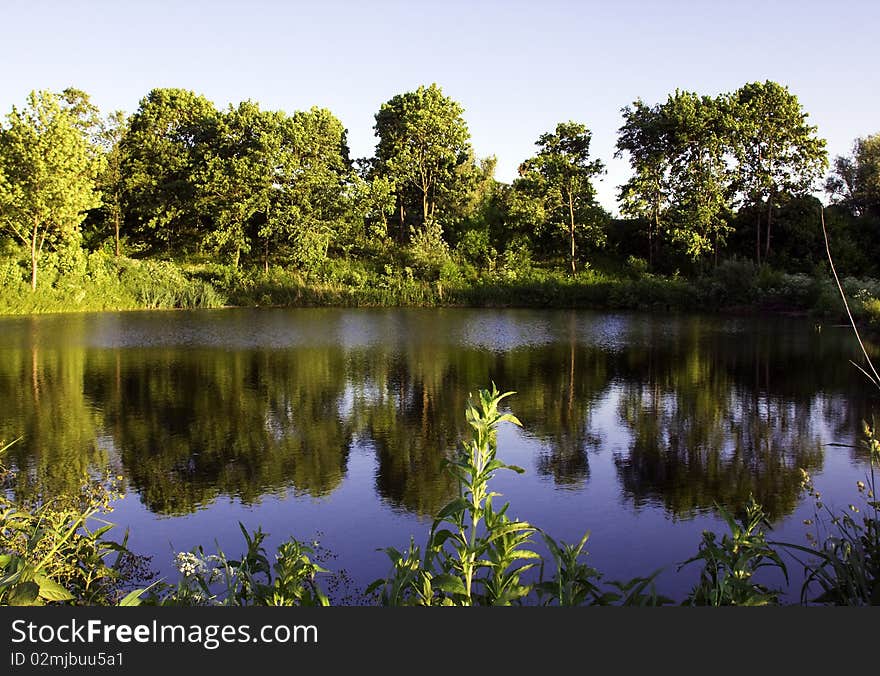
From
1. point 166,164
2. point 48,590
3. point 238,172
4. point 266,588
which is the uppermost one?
point 166,164

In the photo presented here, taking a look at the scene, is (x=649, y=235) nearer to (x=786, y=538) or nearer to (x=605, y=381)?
(x=605, y=381)

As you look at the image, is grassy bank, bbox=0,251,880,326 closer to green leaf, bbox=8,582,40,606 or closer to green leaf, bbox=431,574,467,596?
green leaf, bbox=431,574,467,596

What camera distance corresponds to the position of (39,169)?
31.6 meters

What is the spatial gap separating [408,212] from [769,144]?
18981mm

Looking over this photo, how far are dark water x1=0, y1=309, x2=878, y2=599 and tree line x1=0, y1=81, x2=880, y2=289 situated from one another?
15783 millimetres

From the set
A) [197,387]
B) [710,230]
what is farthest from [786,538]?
[710,230]

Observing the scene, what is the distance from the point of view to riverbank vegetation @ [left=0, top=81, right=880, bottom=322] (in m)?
32.7

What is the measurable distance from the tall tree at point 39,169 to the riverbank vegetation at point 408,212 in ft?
0.30

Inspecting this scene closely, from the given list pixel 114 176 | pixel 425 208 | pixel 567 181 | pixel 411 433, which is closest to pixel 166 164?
pixel 114 176

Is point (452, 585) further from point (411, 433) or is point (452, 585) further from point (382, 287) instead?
point (382, 287)

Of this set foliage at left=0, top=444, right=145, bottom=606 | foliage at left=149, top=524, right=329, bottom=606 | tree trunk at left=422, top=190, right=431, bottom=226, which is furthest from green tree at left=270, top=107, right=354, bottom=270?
foliage at left=149, top=524, right=329, bottom=606

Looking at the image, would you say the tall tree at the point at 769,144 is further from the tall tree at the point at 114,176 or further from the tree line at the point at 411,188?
the tall tree at the point at 114,176

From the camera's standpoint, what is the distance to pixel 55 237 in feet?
115

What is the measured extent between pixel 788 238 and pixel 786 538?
112ft
